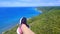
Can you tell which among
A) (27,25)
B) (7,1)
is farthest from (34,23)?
(7,1)

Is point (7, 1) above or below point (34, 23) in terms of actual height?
above

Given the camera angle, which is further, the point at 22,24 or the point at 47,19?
the point at 47,19

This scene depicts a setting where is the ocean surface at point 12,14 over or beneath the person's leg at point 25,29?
over

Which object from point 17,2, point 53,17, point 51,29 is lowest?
point 51,29

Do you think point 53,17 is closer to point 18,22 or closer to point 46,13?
point 46,13

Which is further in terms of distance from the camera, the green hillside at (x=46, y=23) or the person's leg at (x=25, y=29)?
the green hillside at (x=46, y=23)

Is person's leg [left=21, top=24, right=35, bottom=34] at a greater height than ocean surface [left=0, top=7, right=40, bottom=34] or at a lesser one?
lesser
